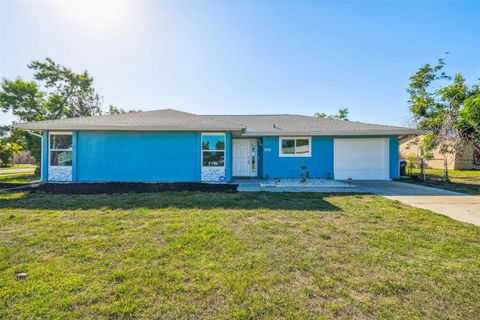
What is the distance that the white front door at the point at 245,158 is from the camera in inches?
456

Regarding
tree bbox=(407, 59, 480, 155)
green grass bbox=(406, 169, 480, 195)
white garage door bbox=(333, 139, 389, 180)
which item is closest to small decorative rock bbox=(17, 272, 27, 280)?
white garage door bbox=(333, 139, 389, 180)

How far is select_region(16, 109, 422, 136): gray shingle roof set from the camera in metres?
8.91

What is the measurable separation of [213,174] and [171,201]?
143 inches

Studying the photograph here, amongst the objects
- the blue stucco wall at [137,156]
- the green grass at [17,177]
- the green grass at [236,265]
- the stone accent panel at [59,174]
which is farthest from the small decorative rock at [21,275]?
the green grass at [17,177]

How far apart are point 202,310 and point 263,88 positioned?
14657 millimetres

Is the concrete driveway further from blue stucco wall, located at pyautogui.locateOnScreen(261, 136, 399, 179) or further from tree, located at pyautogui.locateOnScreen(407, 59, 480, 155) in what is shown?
tree, located at pyautogui.locateOnScreen(407, 59, 480, 155)

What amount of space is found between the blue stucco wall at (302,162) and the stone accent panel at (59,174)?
9.33 m

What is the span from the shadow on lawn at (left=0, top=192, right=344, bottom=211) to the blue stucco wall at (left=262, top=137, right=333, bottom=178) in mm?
3988

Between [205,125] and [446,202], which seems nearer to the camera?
[446,202]

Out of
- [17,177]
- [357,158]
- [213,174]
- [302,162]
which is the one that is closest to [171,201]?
[213,174]

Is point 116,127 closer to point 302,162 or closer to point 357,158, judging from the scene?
point 302,162

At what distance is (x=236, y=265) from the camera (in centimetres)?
269

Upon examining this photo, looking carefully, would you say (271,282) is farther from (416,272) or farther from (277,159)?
(277,159)

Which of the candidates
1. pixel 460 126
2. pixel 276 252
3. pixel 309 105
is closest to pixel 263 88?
pixel 309 105
